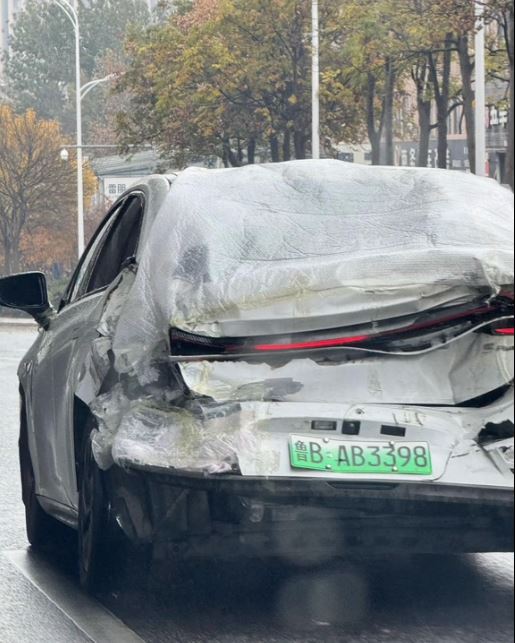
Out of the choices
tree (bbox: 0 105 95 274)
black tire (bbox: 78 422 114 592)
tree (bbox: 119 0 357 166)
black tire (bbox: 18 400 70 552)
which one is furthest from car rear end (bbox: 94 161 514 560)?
tree (bbox: 0 105 95 274)

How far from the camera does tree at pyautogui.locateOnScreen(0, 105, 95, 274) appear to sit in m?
73.1

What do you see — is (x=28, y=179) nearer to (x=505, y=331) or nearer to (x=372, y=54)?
(x=372, y=54)

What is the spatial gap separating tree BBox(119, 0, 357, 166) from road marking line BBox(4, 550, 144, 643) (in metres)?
33.6

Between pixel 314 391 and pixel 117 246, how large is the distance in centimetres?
166

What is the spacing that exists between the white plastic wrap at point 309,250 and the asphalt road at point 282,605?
0.92 meters

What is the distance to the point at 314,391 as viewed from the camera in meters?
5.16

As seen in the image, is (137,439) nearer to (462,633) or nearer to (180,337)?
(180,337)

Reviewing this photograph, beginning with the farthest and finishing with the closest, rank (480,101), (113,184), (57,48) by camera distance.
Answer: (113,184), (57,48), (480,101)

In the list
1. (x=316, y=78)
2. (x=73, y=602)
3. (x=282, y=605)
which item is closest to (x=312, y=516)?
(x=282, y=605)

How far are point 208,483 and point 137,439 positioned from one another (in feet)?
1.08

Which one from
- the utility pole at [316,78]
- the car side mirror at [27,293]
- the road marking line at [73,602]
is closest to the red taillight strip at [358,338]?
the road marking line at [73,602]

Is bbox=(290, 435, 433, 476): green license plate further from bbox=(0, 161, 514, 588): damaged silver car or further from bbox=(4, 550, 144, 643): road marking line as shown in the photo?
bbox=(4, 550, 144, 643): road marking line

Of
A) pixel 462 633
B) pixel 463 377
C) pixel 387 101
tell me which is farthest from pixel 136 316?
pixel 387 101

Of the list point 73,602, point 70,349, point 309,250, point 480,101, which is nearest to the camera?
point 309,250
